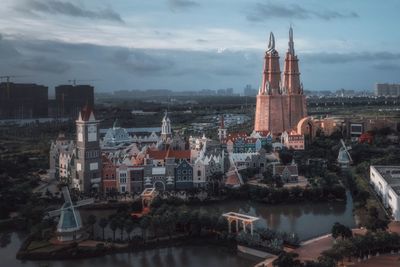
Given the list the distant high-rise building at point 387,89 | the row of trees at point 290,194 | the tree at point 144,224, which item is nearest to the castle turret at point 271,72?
the row of trees at point 290,194

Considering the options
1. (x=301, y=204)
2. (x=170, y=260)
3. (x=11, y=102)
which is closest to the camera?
(x=170, y=260)

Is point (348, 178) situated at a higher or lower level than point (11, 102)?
lower

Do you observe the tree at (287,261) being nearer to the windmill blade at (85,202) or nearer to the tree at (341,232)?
the tree at (341,232)

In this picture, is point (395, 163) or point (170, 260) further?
point (395, 163)

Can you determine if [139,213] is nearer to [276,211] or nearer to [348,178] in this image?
[276,211]

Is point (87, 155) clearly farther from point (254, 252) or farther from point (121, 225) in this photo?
point (254, 252)

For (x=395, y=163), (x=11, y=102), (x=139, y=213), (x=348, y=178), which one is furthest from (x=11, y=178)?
(x=11, y=102)

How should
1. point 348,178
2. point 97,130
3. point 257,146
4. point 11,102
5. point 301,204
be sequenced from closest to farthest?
point 301,204, point 97,130, point 348,178, point 257,146, point 11,102
